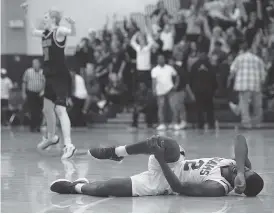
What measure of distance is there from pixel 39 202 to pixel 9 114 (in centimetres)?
1866

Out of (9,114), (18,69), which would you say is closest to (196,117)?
(9,114)

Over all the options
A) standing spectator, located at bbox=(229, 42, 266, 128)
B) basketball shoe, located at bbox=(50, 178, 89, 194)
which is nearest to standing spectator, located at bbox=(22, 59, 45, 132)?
standing spectator, located at bbox=(229, 42, 266, 128)

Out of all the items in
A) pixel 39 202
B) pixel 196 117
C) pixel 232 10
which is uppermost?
pixel 232 10

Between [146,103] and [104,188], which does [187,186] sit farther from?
[146,103]

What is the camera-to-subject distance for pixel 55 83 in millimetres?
13148

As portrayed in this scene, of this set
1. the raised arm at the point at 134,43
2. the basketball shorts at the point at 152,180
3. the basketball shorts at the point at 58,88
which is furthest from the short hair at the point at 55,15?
the raised arm at the point at 134,43

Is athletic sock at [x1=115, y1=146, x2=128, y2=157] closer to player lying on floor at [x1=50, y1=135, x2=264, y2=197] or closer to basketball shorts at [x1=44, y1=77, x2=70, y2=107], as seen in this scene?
player lying on floor at [x1=50, y1=135, x2=264, y2=197]

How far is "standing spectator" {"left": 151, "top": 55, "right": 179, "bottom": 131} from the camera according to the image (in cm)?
2217

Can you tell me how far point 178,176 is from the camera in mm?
7844

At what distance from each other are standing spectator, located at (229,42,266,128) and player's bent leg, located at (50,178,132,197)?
1394 cm

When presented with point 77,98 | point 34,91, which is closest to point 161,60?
point 77,98

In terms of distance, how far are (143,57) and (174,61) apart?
0.97 metres

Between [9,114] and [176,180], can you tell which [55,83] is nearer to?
[176,180]

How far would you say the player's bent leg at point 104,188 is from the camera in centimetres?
785
